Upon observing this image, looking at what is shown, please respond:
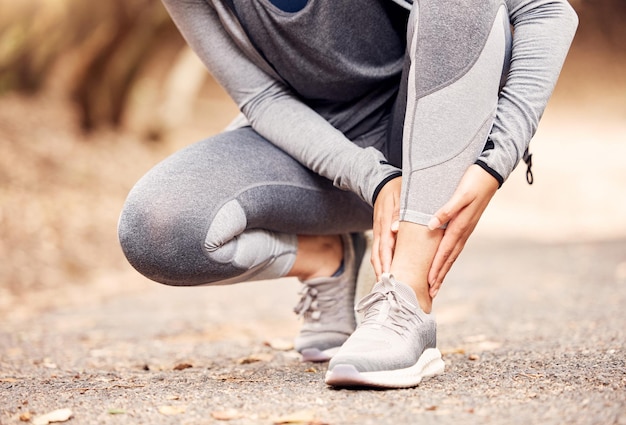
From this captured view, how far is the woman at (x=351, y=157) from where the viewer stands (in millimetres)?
1412

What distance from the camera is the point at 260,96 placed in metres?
1.82

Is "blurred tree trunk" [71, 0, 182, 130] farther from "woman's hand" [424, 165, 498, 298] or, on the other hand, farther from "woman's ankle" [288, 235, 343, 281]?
"woman's hand" [424, 165, 498, 298]

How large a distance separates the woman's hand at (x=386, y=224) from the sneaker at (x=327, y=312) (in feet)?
1.51

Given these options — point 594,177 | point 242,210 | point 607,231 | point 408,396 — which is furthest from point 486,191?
point 594,177

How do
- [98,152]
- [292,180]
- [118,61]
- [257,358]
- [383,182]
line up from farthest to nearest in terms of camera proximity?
[118,61]
[98,152]
[257,358]
[292,180]
[383,182]

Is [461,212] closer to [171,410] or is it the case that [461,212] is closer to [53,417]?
[171,410]

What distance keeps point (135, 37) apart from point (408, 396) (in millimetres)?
6200

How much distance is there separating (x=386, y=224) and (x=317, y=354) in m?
0.55

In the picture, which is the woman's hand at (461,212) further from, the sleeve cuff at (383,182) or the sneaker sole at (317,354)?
the sneaker sole at (317,354)

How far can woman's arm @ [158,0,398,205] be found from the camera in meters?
1.67

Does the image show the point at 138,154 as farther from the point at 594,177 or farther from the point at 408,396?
the point at 408,396

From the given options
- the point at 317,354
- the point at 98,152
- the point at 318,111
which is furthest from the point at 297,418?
the point at 98,152

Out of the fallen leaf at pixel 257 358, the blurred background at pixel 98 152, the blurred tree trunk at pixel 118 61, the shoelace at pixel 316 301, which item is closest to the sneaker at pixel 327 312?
the shoelace at pixel 316 301

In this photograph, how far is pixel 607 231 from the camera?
253 inches
